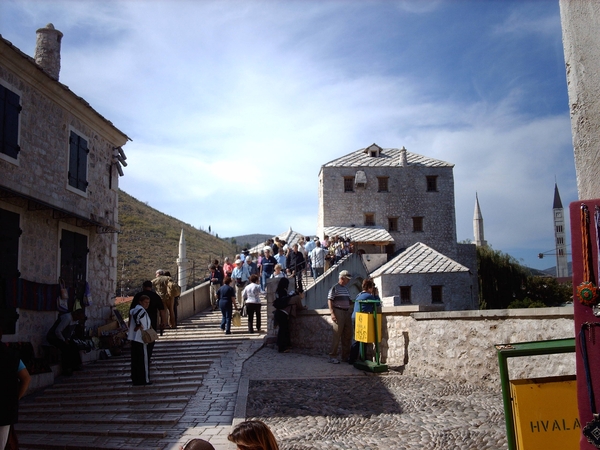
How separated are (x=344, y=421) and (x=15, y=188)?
7.43 m

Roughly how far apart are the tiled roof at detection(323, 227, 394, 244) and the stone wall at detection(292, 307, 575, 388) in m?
26.0

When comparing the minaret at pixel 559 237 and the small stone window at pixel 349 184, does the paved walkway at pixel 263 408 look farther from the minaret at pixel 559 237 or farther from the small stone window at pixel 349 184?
the minaret at pixel 559 237

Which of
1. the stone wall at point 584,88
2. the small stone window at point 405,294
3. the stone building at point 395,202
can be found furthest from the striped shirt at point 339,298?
→ the stone building at point 395,202

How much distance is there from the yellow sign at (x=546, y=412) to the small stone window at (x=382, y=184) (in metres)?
37.8

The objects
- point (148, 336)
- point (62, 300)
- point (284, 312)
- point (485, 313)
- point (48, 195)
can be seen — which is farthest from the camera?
point (284, 312)

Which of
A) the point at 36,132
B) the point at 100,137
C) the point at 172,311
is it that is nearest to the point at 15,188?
the point at 36,132

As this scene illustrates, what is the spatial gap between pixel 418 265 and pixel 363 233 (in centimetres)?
736

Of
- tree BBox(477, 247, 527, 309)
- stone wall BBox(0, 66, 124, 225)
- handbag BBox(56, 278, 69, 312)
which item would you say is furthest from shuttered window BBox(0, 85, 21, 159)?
tree BBox(477, 247, 527, 309)

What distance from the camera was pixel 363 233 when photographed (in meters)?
38.8

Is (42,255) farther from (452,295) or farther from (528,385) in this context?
(452,295)

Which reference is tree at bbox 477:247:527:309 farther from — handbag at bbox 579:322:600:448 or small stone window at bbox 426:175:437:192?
handbag at bbox 579:322:600:448

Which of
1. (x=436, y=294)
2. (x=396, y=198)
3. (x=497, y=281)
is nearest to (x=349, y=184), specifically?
(x=396, y=198)

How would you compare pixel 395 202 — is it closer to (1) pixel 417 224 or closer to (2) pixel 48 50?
(1) pixel 417 224

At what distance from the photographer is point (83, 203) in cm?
1413
